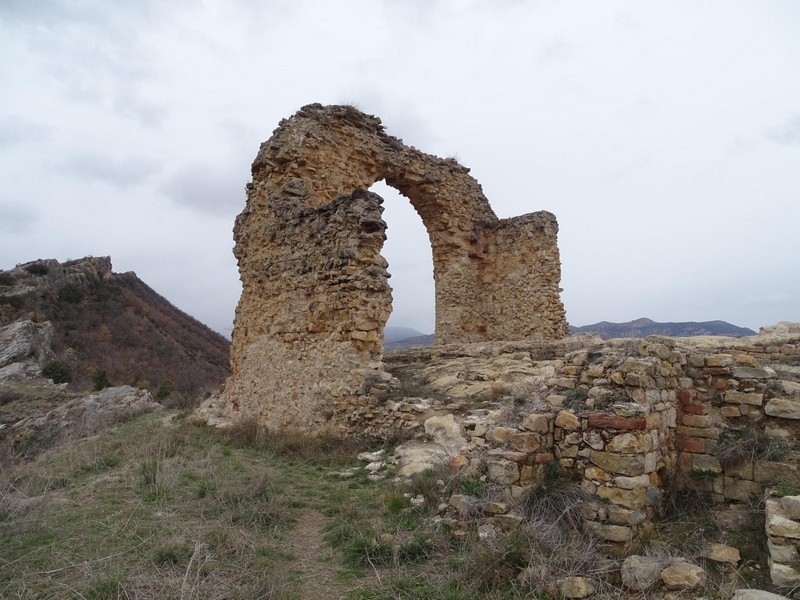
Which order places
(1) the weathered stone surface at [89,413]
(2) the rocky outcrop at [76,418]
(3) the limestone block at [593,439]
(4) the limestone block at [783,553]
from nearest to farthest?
(4) the limestone block at [783,553], (3) the limestone block at [593,439], (2) the rocky outcrop at [76,418], (1) the weathered stone surface at [89,413]

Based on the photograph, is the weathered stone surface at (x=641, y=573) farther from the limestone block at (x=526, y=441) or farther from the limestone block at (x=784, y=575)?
the limestone block at (x=526, y=441)

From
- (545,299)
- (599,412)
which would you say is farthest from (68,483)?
(545,299)

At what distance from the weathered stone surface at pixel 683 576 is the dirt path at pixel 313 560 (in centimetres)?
200

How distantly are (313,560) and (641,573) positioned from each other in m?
2.30

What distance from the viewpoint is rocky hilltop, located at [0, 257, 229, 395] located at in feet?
78.0

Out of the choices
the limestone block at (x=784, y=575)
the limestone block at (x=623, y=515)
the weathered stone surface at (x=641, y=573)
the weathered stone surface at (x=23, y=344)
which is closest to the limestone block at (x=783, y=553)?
the limestone block at (x=784, y=575)

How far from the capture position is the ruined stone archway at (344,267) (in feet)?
25.6

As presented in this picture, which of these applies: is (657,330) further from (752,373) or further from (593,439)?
(593,439)

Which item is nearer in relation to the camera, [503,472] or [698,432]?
[503,472]

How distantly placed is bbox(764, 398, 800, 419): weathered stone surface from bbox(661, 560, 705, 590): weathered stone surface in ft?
5.78

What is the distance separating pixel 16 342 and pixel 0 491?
701 inches

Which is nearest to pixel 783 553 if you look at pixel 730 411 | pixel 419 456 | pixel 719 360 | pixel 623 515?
pixel 623 515

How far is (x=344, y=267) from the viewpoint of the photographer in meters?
7.83

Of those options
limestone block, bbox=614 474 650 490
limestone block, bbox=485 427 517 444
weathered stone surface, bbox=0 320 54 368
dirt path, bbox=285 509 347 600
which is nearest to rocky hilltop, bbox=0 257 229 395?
weathered stone surface, bbox=0 320 54 368
